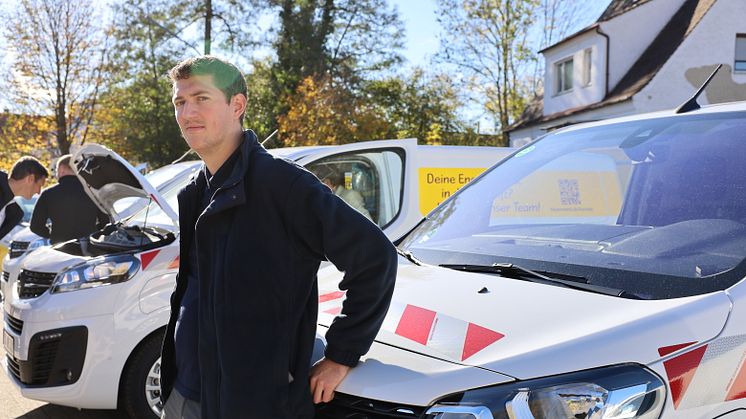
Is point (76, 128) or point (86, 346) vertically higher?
point (76, 128)

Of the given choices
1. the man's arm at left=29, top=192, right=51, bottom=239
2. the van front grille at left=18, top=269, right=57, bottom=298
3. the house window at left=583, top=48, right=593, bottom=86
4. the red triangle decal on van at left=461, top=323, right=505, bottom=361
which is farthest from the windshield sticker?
the house window at left=583, top=48, right=593, bottom=86

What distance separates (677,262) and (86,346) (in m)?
3.27

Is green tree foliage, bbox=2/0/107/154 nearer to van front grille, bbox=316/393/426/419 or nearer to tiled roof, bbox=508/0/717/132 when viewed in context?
tiled roof, bbox=508/0/717/132

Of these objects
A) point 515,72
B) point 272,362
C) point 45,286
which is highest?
point 515,72

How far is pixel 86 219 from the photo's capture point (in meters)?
5.76

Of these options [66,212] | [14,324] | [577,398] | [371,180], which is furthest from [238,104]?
[66,212]

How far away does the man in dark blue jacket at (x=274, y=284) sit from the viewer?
1.74m

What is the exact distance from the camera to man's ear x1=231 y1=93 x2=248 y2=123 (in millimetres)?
1979

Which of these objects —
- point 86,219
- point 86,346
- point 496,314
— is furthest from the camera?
point 86,219

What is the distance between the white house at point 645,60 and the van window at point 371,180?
49.6 feet

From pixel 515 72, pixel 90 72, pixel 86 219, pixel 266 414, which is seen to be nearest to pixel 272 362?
pixel 266 414

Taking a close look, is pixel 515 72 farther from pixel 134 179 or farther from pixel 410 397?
pixel 410 397

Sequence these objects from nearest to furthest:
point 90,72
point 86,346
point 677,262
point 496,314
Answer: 1. point 496,314
2. point 677,262
3. point 86,346
4. point 90,72

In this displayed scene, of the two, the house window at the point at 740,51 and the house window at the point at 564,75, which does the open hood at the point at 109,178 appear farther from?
the house window at the point at 564,75
